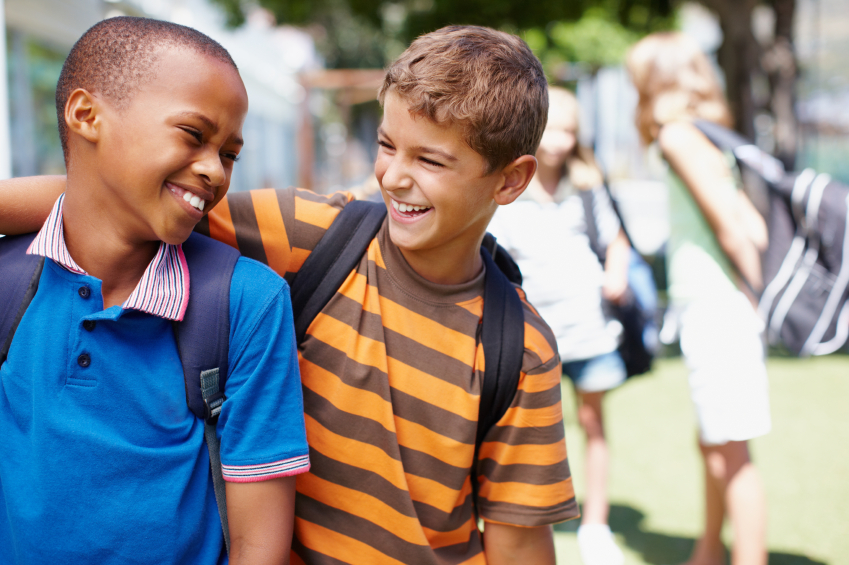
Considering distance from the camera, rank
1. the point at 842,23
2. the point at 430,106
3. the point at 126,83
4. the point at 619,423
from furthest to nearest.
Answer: the point at 842,23
the point at 619,423
the point at 430,106
the point at 126,83

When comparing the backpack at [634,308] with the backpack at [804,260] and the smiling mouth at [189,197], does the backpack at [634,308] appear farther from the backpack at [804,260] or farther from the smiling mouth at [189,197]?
the smiling mouth at [189,197]

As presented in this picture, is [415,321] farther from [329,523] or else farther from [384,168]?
[329,523]

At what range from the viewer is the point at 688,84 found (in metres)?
2.97

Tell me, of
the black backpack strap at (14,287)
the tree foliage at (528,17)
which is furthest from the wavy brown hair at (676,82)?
the tree foliage at (528,17)

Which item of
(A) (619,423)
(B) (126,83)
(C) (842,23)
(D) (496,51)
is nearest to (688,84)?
(D) (496,51)

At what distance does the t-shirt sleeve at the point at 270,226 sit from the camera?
1442 mm

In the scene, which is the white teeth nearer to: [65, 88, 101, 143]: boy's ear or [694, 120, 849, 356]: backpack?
[65, 88, 101, 143]: boy's ear

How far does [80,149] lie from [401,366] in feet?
2.38

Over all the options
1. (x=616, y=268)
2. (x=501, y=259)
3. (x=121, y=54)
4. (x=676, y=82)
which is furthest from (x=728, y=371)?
(x=121, y=54)

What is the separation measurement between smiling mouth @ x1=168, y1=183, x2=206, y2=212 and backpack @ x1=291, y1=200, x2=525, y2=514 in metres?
0.30

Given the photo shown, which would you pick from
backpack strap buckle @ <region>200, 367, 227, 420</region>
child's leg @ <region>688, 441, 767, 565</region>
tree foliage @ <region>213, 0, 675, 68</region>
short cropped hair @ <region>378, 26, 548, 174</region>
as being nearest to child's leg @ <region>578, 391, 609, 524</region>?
child's leg @ <region>688, 441, 767, 565</region>

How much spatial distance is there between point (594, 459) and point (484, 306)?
2.10 metres

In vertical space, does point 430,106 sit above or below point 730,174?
above

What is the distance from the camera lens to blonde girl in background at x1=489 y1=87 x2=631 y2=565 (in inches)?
130
